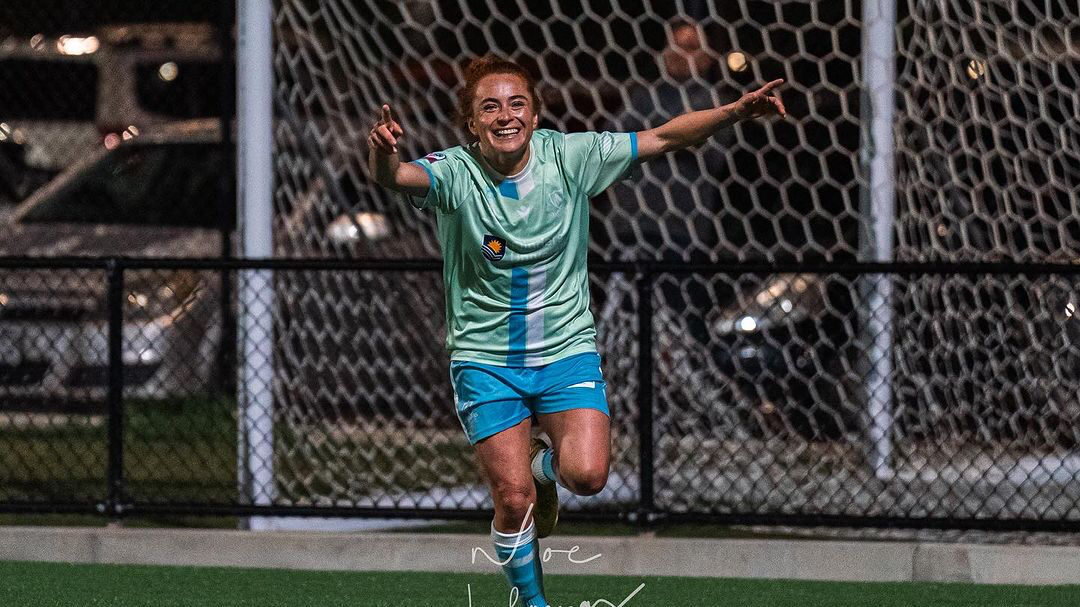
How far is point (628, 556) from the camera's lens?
22.3 ft

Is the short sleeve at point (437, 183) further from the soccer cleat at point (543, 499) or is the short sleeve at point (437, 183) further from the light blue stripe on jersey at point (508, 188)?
the soccer cleat at point (543, 499)

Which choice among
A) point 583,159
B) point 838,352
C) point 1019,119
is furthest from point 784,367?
point 583,159

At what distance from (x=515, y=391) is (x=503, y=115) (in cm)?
83

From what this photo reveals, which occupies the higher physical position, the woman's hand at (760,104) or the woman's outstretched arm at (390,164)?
the woman's hand at (760,104)

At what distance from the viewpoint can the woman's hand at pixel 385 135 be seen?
4.71m

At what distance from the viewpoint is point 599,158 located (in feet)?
17.3

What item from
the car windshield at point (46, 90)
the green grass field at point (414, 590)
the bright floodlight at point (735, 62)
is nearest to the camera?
the green grass field at point (414, 590)

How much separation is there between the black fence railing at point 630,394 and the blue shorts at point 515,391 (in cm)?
178

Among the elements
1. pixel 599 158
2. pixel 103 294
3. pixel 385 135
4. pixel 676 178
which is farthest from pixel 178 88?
pixel 385 135

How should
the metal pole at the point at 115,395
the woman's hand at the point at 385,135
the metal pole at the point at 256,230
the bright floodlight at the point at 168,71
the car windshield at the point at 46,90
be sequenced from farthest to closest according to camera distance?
the bright floodlight at the point at 168,71 < the car windshield at the point at 46,90 < the metal pole at the point at 256,230 < the metal pole at the point at 115,395 < the woman's hand at the point at 385,135

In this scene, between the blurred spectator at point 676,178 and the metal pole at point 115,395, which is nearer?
the metal pole at point 115,395

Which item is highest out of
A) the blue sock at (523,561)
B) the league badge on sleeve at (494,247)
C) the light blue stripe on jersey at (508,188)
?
the light blue stripe on jersey at (508,188)

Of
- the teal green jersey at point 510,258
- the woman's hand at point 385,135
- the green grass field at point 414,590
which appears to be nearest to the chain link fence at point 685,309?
the green grass field at point 414,590

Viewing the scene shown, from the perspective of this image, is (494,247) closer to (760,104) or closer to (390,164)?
(390,164)
